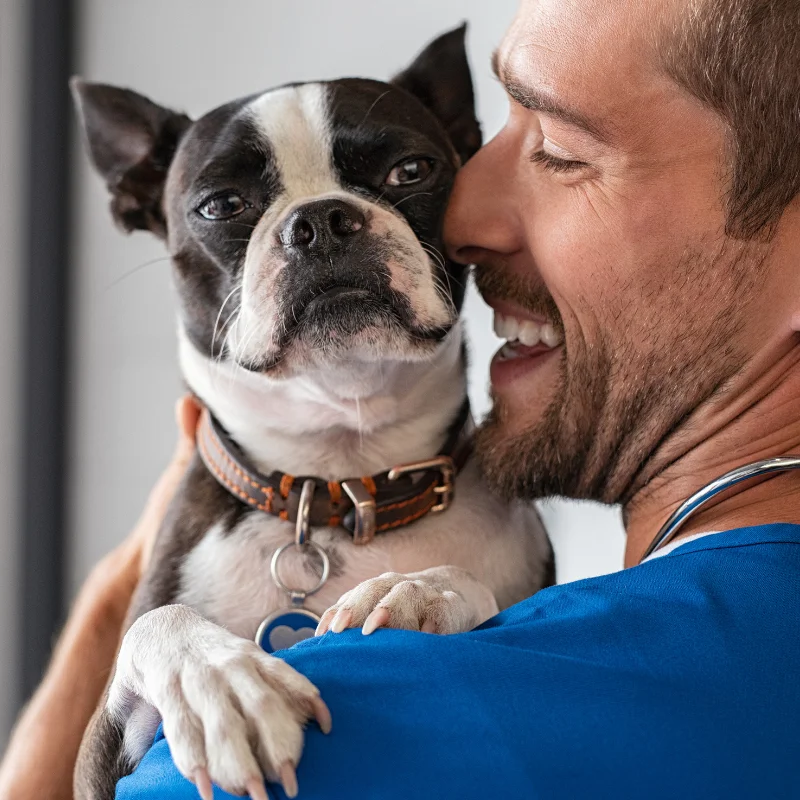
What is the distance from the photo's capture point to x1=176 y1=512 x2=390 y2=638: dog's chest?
69.5 inches

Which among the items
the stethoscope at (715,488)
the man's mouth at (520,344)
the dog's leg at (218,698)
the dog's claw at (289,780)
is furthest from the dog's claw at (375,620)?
the man's mouth at (520,344)

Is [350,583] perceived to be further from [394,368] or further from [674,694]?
[674,694]

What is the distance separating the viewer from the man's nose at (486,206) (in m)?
1.74

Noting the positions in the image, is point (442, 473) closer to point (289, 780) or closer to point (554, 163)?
point (554, 163)

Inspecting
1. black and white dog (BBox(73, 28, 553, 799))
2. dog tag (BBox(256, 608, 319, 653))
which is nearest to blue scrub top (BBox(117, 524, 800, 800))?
black and white dog (BBox(73, 28, 553, 799))

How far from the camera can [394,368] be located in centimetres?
188

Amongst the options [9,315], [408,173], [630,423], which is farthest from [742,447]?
[9,315]

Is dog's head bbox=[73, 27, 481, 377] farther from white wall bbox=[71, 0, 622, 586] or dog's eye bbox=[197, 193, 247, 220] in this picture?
white wall bbox=[71, 0, 622, 586]

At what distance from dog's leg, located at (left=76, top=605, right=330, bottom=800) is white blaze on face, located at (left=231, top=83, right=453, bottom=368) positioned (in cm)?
56

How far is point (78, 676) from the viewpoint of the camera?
203 centimetres

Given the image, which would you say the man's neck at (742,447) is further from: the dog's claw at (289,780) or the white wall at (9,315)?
the white wall at (9,315)

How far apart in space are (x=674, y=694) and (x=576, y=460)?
2.13 feet

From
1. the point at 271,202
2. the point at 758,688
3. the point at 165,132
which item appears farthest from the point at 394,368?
the point at 758,688

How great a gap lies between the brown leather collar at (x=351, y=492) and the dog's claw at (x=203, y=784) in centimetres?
77
